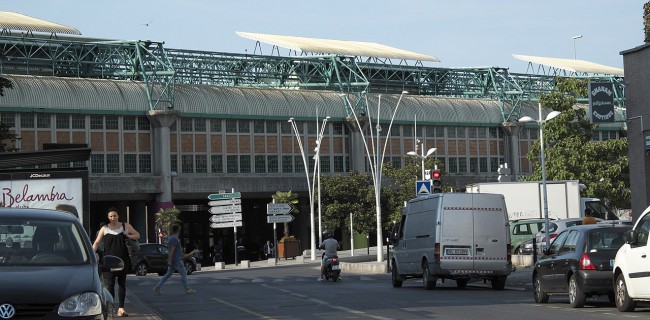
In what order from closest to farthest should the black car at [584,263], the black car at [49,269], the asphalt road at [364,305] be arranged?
1. the black car at [49,269]
2. the asphalt road at [364,305]
3. the black car at [584,263]

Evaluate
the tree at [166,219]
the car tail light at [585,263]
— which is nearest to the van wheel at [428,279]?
the car tail light at [585,263]

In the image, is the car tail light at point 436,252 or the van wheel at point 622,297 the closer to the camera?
the van wheel at point 622,297

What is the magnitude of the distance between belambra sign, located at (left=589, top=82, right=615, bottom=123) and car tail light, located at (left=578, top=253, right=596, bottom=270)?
18019 mm

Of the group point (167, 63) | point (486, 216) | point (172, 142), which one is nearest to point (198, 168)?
point (172, 142)

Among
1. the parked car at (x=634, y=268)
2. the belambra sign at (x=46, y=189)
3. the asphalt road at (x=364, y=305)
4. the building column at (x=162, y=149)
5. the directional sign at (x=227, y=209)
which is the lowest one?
the asphalt road at (x=364, y=305)

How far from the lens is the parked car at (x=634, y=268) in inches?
722

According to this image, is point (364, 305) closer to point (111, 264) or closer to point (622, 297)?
point (622, 297)

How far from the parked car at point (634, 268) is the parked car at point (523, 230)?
23204mm

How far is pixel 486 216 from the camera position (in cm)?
2962

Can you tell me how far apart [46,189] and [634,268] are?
39.4ft

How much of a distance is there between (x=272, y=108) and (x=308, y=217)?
8.40m

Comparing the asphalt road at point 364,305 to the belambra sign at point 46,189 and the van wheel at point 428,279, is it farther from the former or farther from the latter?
the belambra sign at point 46,189

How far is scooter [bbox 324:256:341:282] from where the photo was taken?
3809 cm

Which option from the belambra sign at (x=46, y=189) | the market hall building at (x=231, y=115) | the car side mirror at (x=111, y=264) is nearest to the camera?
the car side mirror at (x=111, y=264)
